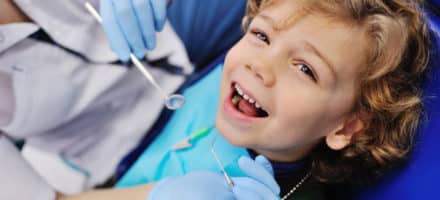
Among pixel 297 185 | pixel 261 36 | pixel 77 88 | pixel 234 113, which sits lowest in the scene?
pixel 297 185

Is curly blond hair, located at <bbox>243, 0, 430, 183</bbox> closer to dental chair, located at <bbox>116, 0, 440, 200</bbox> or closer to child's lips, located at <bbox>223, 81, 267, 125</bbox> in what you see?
dental chair, located at <bbox>116, 0, 440, 200</bbox>

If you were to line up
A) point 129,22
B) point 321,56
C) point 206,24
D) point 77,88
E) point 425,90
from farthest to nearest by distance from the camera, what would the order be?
point 206,24 < point 77,88 < point 129,22 < point 425,90 < point 321,56

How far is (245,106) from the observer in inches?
39.9

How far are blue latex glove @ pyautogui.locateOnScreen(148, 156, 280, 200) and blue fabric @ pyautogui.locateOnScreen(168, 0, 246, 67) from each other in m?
0.56

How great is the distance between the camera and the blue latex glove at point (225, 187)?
Answer: 0.97 m

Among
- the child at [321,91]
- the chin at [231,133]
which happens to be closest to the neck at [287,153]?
the child at [321,91]

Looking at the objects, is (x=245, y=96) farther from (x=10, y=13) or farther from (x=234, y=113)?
(x=10, y=13)

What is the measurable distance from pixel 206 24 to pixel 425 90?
0.65 metres

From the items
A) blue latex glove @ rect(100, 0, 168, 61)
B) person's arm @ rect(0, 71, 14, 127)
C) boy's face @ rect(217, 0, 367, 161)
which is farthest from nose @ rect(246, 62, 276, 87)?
person's arm @ rect(0, 71, 14, 127)

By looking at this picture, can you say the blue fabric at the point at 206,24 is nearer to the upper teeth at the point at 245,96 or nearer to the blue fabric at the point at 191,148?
the blue fabric at the point at 191,148

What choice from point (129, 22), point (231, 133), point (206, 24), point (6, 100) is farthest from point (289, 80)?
point (6, 100)

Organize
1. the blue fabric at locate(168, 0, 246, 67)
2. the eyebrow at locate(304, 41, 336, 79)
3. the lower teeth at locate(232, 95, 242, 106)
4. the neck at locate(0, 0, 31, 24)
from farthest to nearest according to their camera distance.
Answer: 1. the blue fabric at locate(168, 0, 246, 67)
2. the neck at locate(0, 0, 31, 24)
3. the lower teeth at locate(232, 95, 242, 106)
4. the eyebrow at locate(304, 41, 336, 79)

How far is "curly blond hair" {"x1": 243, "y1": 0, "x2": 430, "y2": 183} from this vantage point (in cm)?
94

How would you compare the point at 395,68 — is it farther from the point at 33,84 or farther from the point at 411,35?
the point at 33,84
